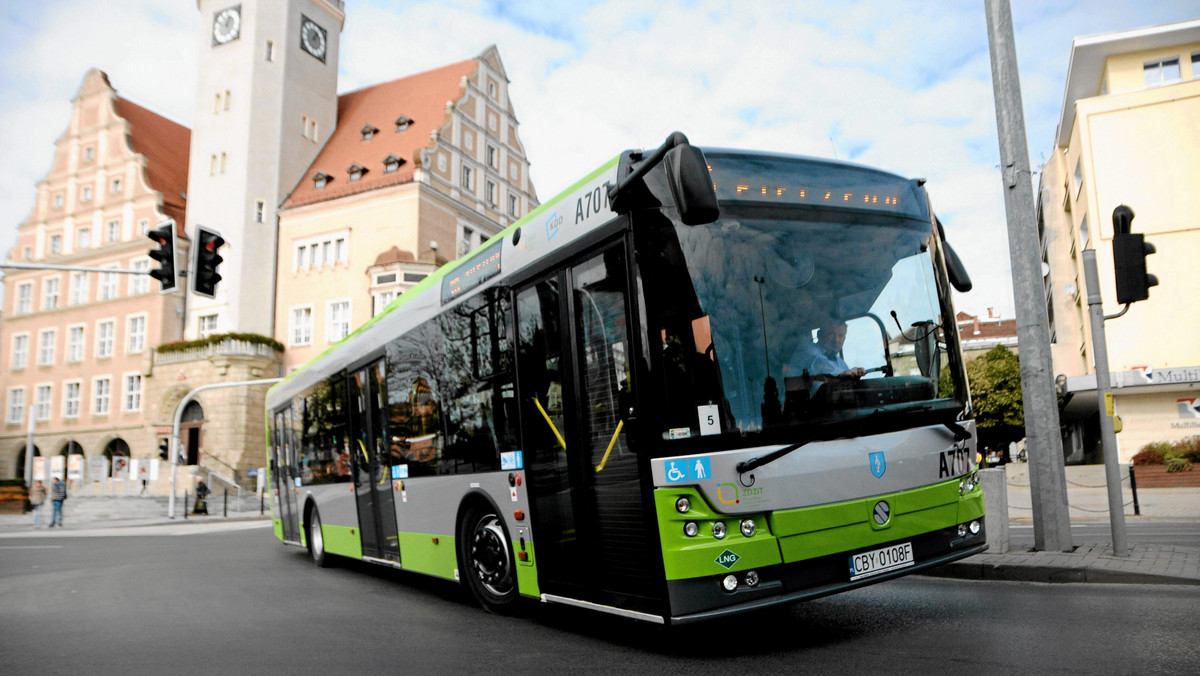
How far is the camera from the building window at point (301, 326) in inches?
1841

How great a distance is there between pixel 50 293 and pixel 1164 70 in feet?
195

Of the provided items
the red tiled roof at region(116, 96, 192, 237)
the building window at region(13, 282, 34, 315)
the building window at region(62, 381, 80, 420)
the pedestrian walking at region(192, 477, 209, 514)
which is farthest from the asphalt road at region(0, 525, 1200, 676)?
the building window at region(13, 282, 34, 315)

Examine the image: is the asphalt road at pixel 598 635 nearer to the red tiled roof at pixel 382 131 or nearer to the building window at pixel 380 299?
the building window at pixel 380 299

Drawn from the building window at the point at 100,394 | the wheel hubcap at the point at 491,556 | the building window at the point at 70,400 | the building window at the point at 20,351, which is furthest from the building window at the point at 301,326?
the wheel hubcap at the point at 491,556

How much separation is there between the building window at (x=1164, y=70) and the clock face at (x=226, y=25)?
43025 mm

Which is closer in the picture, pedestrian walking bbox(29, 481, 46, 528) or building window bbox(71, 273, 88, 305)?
pedestrian walking bbox(29, 481, 46, 528)

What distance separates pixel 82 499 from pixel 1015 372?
43.4 meters

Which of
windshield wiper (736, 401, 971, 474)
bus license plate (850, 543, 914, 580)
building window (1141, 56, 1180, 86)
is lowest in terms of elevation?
bus license plate (850, 543, 914, 580)

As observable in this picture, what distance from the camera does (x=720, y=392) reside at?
522 centimetres

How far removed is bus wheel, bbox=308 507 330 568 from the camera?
12.7 m

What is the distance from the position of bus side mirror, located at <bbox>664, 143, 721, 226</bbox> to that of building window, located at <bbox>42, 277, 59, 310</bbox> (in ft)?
195

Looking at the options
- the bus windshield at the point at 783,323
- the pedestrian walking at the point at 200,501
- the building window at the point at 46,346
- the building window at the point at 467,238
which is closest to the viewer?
the bus windshield at the point at 783,323

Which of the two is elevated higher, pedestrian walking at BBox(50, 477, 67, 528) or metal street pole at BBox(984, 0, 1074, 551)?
metal street pole at BBox(984, 0, 1074, 551)

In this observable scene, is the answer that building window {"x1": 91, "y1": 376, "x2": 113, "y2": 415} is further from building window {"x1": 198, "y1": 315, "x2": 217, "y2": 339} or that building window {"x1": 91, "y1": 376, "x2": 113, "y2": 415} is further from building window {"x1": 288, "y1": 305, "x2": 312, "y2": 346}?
building window {"x1": 288, "y1": 305, "x2": 312, "y2": 346}
